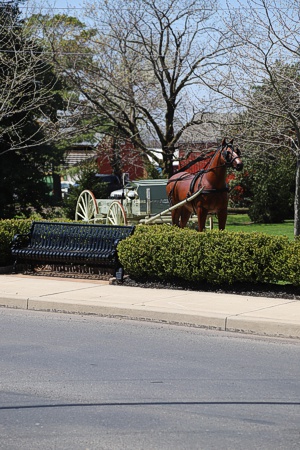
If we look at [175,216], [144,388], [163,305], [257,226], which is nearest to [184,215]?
[175,216]

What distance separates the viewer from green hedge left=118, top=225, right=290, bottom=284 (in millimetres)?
12008

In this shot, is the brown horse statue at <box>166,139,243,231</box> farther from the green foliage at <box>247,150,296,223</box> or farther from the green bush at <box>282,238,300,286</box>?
the green foliage at <box>247,150,296,223</box>

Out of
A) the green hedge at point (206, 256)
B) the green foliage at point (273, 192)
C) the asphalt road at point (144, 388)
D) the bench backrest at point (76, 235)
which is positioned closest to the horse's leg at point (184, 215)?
the bench backrest at point (76, 235)

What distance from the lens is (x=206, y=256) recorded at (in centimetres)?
1252

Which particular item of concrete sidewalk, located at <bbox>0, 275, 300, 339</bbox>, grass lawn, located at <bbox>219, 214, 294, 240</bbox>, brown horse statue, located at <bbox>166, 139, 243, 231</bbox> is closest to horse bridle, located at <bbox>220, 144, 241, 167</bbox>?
brown horse statue, located at <bbox>166, 139, 243, 231</bbox>

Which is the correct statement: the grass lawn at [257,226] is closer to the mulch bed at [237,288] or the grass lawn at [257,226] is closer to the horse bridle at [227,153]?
the horse bridle at [227,153]

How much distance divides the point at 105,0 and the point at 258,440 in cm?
2408

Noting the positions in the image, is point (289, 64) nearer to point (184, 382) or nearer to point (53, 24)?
point (184, 382)

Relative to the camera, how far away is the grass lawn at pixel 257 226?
2550 centimetres

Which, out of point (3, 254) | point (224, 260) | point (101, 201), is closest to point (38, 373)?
point (224, 260)

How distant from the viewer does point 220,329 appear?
10148 mm

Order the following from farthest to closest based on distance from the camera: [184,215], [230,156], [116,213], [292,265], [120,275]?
1. [116,213]
2. [184,215]
3. [230,156]
4. [120,275]
5. [292,265]

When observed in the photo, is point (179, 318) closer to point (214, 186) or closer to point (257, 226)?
point (214, 186)

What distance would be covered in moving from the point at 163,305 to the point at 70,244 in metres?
4.40
